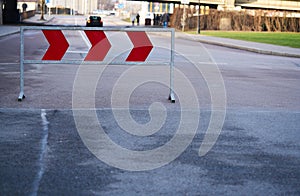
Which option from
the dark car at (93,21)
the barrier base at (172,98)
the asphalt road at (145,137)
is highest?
the dark car at (93,21)

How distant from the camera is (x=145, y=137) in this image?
7.86 meters

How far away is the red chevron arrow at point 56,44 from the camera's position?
10.8m

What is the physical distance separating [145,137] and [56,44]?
3.74 m

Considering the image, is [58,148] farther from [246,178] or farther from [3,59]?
[3,59]

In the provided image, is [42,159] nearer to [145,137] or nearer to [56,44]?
[145,137]

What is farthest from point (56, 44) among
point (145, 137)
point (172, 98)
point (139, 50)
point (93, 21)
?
point (93, 21)

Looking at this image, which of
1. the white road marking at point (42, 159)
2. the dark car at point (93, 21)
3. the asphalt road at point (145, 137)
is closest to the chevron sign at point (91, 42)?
the asphalt road at point (145, 137)

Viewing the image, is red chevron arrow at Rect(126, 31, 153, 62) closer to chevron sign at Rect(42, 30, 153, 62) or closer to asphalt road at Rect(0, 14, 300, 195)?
chevron sign at Rect(42, 30, 153, 62)

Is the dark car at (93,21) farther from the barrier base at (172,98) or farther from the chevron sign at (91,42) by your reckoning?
the barrier base at (172,98)

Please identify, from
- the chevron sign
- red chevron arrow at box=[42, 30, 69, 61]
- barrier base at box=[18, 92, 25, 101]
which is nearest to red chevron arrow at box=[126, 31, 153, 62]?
the chevron sign

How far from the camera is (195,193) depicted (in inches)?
209

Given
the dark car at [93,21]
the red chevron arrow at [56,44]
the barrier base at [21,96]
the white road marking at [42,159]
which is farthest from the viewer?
the dark car at [93,21]

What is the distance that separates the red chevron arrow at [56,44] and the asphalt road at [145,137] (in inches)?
28.7

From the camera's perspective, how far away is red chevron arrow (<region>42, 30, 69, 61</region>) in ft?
35.5
